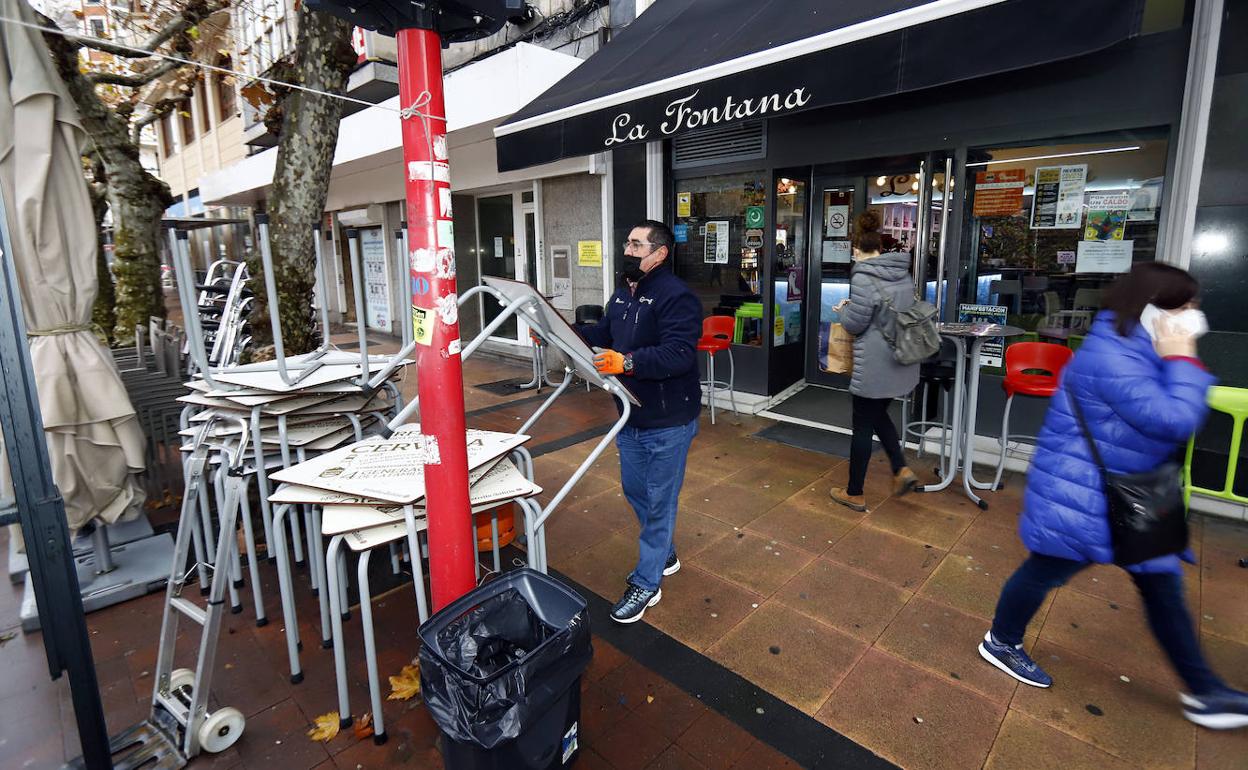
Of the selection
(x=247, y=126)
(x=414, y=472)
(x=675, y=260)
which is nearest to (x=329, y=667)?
(x=414, y=472)

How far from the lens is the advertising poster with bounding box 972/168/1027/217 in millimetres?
4879

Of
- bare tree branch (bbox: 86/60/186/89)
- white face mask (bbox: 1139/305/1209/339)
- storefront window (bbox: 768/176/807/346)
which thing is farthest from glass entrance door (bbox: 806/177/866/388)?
bare tree branch (bbox: 86/60/186/89)

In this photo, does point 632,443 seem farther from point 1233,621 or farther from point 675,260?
point 675,260

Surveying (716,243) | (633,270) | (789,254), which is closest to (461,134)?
(716,243)

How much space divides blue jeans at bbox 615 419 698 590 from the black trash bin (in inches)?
39.4

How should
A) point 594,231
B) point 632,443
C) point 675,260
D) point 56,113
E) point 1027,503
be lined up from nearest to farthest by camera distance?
point 1027,503
point 56,113
point 632,443
point 675,260
point 594,231

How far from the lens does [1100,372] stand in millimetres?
2172

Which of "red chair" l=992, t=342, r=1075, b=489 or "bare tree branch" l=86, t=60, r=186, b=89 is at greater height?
"bare tree branch" l=86, t=60, r=186, b=89

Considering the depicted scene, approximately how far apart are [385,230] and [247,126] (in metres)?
7.55

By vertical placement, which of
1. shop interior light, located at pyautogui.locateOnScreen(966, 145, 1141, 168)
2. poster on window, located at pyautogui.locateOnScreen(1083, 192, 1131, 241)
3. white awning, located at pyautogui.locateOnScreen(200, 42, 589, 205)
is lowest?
poster on window, located at pyautogui.locateOnScreen(1083, 192, 1131, 241)

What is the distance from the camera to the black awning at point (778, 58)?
10.5 feet

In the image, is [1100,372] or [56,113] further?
[56,113]

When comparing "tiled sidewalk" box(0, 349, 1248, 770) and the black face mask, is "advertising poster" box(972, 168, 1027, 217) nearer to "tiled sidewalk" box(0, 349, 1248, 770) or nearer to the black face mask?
"tiled sidewalk" box(0, 349, 1248, 770)

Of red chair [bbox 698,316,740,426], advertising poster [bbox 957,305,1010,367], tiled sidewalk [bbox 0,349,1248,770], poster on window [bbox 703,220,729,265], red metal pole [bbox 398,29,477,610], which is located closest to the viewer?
red metal pole [bbox 398,29,477,610]
